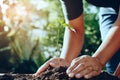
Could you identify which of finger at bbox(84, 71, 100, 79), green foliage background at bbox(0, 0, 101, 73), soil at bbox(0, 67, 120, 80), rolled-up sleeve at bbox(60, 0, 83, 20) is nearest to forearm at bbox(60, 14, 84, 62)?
rolled-up sleeve at bbox(60, 0, 83, 20)

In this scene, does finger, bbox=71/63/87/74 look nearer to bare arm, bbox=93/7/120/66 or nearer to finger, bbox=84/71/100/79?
finger, bbox=84/71/100/79

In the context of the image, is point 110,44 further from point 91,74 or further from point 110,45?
point 91,74

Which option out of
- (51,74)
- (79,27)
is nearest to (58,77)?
(51,74)

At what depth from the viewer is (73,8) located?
8.57 ft

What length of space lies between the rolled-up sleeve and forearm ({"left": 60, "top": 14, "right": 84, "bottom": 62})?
0.05 metres

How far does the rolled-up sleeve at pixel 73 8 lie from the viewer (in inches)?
102

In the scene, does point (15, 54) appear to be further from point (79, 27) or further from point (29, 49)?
point (79, 27)

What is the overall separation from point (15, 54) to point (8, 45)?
255 mm

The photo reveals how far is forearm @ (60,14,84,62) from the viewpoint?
2.67 m

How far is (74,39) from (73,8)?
26cm

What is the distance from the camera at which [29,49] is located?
756 centimetres

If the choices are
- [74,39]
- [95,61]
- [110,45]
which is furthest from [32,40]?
[95,61]

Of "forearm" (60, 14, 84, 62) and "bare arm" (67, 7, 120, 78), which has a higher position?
"bare arm" (67, 7, 120, 78)

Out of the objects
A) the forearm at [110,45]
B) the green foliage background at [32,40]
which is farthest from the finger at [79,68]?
the green foliage background at [32,40]
